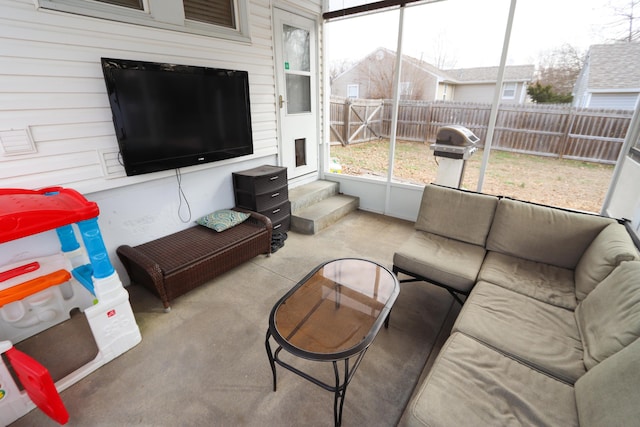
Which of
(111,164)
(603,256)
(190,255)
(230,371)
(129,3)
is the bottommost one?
(230,371)

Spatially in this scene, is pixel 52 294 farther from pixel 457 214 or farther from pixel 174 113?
pixel 457 214

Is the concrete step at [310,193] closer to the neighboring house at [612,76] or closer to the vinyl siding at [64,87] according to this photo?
the vinyl siding at [64,87]

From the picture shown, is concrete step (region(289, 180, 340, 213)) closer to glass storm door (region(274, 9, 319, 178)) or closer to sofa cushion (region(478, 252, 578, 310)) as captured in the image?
glass storm door (region(274, 9, 319, 178))

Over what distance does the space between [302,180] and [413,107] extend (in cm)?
188

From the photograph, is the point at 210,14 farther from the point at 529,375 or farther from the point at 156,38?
the point at 529,375

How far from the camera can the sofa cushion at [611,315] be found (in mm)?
1205

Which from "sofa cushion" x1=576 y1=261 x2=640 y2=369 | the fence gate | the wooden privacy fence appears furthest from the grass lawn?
"sofa cushion" x1=576 y1=261 x2=640 y2=369

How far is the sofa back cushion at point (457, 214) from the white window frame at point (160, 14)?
2.48 metres

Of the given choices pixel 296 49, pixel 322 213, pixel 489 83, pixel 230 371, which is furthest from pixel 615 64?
pixel 230 371

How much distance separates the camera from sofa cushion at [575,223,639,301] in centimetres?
158

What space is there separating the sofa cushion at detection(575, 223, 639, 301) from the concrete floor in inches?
33.5

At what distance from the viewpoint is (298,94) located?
3893mm

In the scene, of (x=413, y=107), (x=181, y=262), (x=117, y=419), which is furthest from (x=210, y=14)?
(x=117, y=419)

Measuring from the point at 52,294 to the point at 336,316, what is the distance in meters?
2.07
